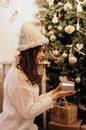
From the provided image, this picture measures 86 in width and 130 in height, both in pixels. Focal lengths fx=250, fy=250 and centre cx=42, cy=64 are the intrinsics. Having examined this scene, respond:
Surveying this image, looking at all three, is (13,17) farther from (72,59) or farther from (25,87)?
(25,87)

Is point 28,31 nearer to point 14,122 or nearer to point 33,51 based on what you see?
point 33,51

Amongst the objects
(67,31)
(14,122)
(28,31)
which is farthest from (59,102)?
(28,31)

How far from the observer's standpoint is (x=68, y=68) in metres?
2.64

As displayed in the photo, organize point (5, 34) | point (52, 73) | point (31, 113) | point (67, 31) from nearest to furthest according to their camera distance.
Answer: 1. point (31, 113)
2. point (67, 31)
3. point (52, 73)
4. point (5, 34)

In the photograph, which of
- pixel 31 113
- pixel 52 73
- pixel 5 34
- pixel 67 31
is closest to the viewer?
pixel 31 113

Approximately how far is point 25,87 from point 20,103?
0.11 metres

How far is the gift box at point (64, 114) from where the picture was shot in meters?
2.47

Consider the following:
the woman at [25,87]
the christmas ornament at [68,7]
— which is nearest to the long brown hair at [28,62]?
the woman at [25,87]

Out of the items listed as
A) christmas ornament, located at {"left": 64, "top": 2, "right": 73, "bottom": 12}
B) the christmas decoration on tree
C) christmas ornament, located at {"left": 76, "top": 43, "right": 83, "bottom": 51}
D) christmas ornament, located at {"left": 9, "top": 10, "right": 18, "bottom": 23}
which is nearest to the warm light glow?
christmas ornament, located at {"left": 9, "top": 10, "right": 18, "bottom": 23}

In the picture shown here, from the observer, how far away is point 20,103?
163cm

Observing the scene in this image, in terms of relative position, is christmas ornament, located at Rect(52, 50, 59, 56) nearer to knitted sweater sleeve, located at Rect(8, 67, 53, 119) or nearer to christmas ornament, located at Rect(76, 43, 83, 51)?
christmas ornament, located at Rect(76, 43, 83, 51)

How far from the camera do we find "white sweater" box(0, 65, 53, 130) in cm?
163

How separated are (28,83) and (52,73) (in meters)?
1.11

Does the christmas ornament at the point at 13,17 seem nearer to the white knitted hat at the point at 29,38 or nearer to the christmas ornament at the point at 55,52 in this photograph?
the christmas ornament at the point at 55,52
